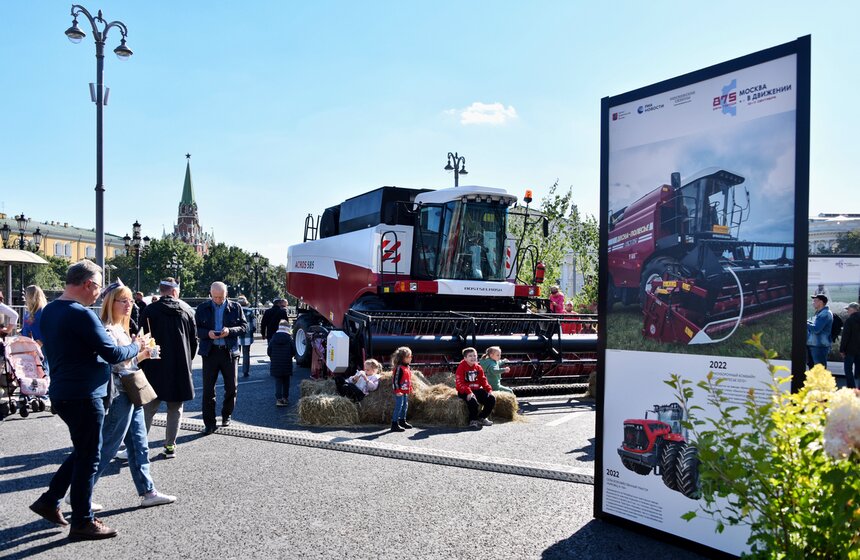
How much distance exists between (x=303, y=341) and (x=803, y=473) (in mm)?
15112

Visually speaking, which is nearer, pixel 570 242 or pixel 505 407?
pixel 505 407

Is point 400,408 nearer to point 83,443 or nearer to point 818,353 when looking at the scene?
point 83,443

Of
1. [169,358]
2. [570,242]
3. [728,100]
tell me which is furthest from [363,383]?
[570,242]

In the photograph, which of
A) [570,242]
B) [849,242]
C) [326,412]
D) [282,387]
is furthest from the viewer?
[849,242]

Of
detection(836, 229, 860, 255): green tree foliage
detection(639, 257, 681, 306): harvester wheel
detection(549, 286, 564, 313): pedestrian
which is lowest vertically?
detection(549, 286, 564, 313): pedestrian

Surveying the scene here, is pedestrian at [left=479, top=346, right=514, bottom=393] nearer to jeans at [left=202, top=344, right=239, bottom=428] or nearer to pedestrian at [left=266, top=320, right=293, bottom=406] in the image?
pedestrian at [left=266, top=320, right=293, bottom=406]

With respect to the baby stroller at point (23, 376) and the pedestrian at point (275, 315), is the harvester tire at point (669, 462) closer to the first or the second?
the baby stroller at point (23, 376)

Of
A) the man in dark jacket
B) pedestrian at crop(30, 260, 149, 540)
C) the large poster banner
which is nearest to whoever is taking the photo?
the large poster banner

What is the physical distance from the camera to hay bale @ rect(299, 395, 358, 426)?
847 centimetres

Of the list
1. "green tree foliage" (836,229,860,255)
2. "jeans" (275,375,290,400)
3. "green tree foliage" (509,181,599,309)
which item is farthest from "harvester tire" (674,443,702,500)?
"green tree foliage" (836,229,860,255)

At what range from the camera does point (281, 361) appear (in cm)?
980

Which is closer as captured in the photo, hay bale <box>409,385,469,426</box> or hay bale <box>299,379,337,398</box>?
hay bale <box>409,385,469,426</box>

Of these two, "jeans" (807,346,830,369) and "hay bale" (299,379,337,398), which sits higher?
"jeans" (807,346,830,369)

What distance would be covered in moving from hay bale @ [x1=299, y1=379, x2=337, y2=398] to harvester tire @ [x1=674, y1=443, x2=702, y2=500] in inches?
236
